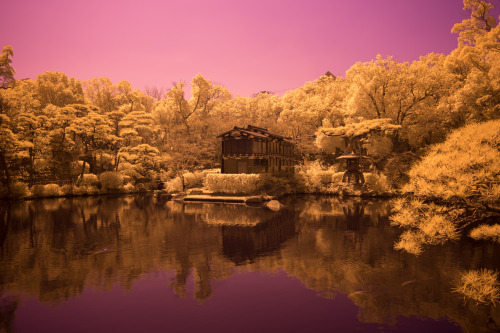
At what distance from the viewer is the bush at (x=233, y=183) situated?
33031mm

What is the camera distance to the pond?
8.29 m

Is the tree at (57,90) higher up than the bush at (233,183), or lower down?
higher up

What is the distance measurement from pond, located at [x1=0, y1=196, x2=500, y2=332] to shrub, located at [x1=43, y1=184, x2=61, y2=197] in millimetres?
15085

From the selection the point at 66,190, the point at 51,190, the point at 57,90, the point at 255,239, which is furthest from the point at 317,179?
the point at 57,90

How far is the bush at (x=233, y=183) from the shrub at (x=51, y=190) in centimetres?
1747

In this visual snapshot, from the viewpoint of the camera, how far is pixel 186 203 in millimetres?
31656

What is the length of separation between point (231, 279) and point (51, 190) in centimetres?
3187

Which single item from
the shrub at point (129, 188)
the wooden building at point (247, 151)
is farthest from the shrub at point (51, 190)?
the wooden building at point (247, 151)

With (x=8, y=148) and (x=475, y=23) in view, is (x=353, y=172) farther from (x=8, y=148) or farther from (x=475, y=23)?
(x=8, y=148)

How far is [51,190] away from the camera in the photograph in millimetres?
34156

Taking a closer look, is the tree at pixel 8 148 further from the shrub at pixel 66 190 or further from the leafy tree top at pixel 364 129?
the leafy tree top at pixel 364 129

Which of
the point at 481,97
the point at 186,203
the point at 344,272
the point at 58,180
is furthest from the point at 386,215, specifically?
the point at 58,180

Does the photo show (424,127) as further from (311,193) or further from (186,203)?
(186,203)

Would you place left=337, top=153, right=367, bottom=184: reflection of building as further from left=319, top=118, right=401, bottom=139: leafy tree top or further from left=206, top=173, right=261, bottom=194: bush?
left=206, top=173, right=261, bottom=194: bush
